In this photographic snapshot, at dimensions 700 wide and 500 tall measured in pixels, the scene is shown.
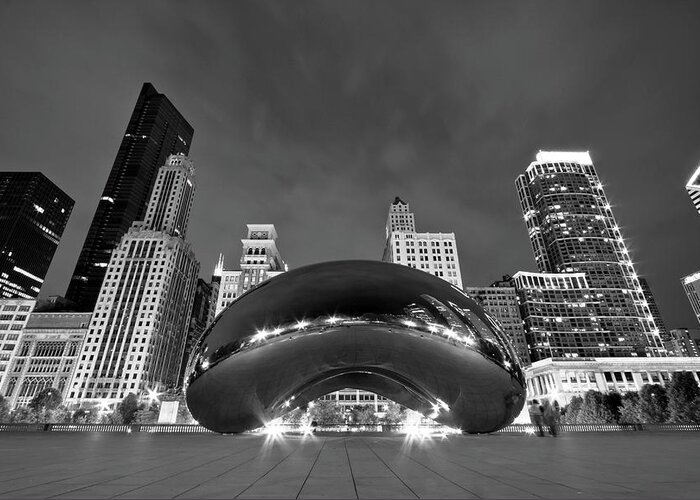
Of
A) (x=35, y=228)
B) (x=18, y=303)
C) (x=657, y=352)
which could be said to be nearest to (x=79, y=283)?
(x=35, y=228)

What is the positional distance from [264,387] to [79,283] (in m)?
203

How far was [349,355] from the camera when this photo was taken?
24.0 ft

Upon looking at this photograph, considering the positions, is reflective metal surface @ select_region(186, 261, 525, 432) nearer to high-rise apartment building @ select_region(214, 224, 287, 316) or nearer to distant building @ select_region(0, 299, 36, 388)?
high-rise apartment building @ select_region(214, 224, 287, 316)

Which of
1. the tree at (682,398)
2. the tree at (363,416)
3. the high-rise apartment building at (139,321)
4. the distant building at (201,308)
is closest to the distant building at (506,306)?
the tree at (363,416)

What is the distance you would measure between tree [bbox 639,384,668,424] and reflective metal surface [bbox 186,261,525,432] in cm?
5465

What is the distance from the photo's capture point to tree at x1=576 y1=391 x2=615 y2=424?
2234 inches

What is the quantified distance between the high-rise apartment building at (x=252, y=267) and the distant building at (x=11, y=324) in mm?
58114

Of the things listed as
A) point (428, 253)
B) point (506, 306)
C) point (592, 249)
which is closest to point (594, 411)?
point (428, 253)

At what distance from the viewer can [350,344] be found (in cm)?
706

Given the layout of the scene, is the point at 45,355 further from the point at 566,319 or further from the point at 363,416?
the point at 566,319

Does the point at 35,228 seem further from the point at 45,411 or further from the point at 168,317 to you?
the point at 45,411

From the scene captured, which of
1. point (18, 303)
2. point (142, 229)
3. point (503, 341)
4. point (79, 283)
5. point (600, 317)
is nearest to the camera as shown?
point (503, 341)

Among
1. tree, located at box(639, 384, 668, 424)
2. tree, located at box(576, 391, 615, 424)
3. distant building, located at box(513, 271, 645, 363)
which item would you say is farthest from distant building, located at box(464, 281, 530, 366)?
tree, located at box(639, 384, 668, 424)

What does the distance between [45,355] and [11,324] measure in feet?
54.7
